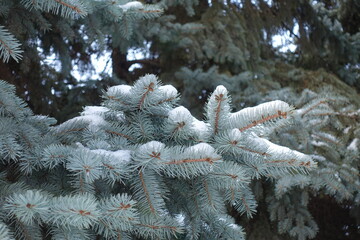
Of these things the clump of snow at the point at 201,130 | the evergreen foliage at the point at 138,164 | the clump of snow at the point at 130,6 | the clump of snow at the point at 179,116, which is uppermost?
the clump of snow at the point at 130,6

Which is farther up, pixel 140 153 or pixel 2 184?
pixel 140 153

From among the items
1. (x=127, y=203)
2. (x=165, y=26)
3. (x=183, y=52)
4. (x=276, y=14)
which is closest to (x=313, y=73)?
(x=276, y=14)

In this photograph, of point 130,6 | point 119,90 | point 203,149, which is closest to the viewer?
point 203,149

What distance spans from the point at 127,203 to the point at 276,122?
24.6 inches

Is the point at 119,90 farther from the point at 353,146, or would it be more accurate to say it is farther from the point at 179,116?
the point at 353,146

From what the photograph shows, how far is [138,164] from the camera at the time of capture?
1409 mm

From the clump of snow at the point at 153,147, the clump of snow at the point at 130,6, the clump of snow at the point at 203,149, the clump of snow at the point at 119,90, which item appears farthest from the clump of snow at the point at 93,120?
the clump of snow at the point at 130,6

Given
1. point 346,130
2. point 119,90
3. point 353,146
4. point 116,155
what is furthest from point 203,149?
point 346,130

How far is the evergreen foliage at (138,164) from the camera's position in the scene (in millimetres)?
1316

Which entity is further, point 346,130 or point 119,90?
point 346,130

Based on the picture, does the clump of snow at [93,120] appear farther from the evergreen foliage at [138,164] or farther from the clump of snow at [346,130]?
the clump of snow at [346,130]

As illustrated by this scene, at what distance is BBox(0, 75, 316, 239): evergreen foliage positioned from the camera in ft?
4.32

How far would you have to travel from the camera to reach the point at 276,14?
566cm

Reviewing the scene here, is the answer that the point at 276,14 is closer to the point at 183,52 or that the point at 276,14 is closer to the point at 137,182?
the point at 183,52
